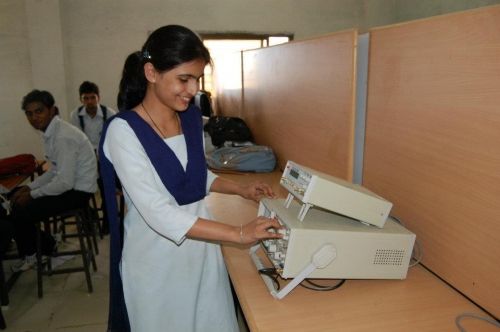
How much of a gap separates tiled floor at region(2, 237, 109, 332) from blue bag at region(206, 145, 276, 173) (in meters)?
1.12

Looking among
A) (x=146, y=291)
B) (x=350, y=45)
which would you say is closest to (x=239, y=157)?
(x=350, y=45)

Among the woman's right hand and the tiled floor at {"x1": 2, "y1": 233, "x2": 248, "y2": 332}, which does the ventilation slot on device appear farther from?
the tiled floor at {"x1": 2, "y1": 233, "x2": 248, "y2": 332}

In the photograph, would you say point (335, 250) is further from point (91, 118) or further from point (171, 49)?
point (91, 118)

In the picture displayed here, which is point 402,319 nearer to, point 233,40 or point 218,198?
point 218,198

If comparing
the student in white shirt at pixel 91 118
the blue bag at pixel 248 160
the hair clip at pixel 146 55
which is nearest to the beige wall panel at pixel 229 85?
the blue bag at pixel 248 160

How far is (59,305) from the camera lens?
93.0 inches

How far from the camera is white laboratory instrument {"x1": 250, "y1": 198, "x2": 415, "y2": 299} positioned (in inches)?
37.5

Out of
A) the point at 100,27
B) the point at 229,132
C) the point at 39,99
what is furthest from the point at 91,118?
the point at 229,132

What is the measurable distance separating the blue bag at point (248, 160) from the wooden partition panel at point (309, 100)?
0.23 ft

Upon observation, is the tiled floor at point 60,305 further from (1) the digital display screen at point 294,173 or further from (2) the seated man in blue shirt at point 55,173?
(1) the digital display screen at point 294,173

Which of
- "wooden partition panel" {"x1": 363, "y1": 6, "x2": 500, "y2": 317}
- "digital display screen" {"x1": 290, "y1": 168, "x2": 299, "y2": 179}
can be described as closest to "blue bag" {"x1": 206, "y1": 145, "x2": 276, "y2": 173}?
"wooden partition panel" {"x1": 363, "y1": 6, "x2": 500, "y2": 317}

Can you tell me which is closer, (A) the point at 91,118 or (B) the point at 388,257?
(B) the point at 388,257

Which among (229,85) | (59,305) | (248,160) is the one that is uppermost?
(229,85)

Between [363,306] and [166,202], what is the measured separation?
55 cm
